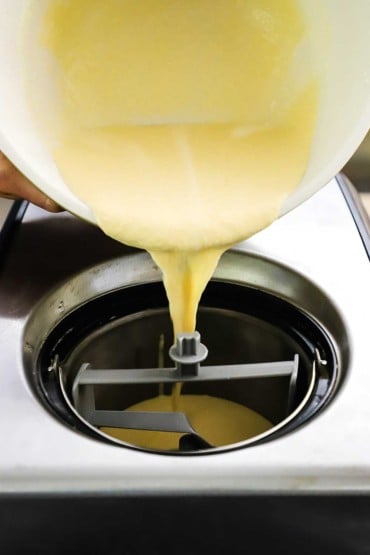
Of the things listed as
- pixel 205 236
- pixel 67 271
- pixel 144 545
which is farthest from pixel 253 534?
pixel 67 271

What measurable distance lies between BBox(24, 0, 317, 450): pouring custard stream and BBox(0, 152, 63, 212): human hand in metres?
0.12

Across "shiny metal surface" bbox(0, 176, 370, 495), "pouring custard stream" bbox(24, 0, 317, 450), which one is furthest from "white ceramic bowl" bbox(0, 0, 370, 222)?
"shiny metal surface" bbox(0, 176, 370, 495)

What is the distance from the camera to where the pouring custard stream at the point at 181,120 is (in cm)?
66

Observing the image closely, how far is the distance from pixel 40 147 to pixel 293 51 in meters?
0.25

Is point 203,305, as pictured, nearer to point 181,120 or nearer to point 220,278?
point 220,278

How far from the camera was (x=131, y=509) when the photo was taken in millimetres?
513

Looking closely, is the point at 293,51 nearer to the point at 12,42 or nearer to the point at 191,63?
the point at 191,63

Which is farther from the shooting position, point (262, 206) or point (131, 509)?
point (262, 206)

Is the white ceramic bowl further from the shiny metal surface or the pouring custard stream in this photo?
the shiny metal surface

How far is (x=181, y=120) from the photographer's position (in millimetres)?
736

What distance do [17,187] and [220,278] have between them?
24 cm

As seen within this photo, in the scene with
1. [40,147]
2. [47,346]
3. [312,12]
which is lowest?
[47,346]

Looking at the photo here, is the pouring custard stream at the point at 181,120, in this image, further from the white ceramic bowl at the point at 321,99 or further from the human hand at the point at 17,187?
the human hand at the point at 17,187

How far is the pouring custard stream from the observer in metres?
0.66
